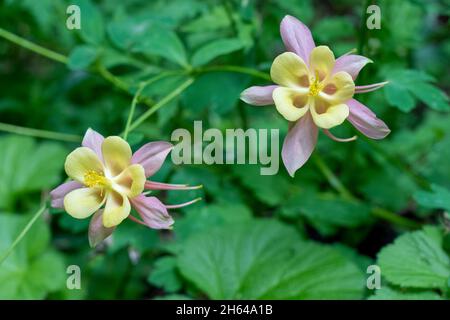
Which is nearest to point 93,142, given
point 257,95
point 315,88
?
point 257,95

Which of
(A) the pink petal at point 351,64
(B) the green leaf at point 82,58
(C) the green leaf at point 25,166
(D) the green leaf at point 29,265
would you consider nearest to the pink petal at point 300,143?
(A) the pink petal at point 351,64

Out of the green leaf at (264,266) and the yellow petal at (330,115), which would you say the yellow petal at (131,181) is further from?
the green leaf at (264,266)

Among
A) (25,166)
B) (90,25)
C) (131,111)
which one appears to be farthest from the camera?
(25,166)

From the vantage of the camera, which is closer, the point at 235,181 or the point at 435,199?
the point at 435,199

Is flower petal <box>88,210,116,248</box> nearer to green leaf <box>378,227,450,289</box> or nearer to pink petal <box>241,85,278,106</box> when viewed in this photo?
pink petal <box>241,85,278,106</box>

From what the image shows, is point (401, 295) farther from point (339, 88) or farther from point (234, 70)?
point (234, 70)
